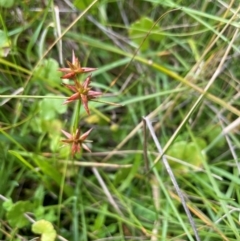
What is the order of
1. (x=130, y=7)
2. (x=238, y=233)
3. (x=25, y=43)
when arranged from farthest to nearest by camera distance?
(x=130, y=7)
(x=25, y=43)
(x=238, y=233)

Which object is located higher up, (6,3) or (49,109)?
(6,3)

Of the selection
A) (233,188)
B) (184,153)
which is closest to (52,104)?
(184,153)

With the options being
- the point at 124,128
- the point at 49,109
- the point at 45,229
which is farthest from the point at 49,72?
the point at 45,229

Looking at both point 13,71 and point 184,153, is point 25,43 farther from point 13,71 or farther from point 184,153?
point 184,153

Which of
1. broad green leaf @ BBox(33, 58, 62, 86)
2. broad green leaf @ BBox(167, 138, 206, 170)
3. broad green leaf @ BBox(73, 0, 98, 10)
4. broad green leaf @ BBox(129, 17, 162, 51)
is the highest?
broad green leaf @ BBox(73, 0, 98, 10)

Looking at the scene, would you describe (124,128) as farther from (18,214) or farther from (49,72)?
(18,214)

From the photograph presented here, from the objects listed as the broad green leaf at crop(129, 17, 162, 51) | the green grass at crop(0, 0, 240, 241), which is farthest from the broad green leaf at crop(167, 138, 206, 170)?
the broad green leaf at crop(129, 17, 162, 51)

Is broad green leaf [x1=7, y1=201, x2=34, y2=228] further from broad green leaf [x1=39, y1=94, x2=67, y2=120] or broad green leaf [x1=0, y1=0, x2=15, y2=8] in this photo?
broad green leaf [x1=0, y1=0, x2=15, y2=8]
